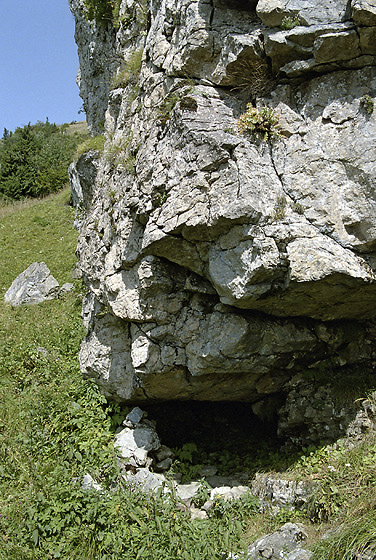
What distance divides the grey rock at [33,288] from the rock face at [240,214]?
4928 mm

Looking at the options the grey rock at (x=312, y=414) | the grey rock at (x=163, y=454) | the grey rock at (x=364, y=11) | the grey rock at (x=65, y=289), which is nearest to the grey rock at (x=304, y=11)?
the grey rock at (x=364, y=11)

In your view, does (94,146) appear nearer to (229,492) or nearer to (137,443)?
(137,443)

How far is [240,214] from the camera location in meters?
5.97

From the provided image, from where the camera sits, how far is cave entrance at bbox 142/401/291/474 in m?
8.03

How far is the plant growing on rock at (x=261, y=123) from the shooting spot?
6477mm

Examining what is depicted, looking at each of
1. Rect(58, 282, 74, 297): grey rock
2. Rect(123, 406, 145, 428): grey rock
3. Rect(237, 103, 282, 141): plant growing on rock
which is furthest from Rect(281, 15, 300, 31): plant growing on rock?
Rect(58, 282, 74, 297): grey rock

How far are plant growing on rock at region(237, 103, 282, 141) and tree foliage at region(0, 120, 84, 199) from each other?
78.2 feet

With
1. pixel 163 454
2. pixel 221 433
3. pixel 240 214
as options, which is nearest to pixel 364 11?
pixel 240 214

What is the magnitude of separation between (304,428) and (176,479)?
2.37 metres

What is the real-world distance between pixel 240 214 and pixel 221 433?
523cm

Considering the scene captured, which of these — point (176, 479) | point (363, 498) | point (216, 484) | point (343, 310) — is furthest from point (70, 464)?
point (343, 310)

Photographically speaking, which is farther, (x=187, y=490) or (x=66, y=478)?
(x=187, y=490)

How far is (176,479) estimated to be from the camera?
7.59 metres

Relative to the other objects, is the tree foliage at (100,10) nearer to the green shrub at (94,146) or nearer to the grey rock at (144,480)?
the green shrub at (94,146)
